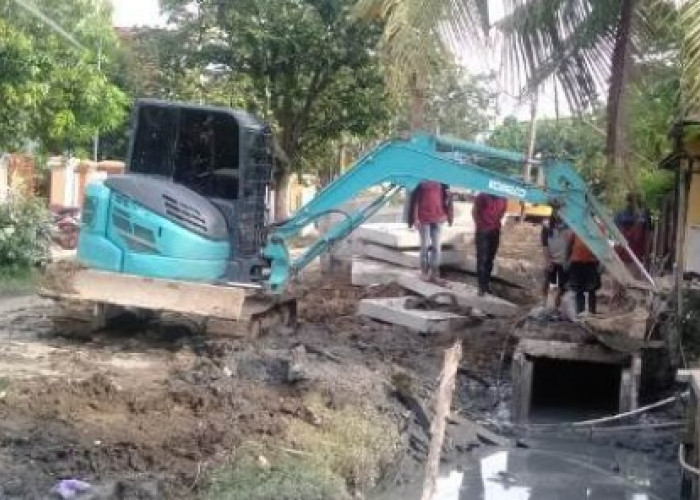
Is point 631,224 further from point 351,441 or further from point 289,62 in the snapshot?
point 351,441

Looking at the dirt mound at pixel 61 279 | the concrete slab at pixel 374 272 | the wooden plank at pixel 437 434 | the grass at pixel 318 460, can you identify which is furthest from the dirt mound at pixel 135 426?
the concrete slab at pixel 374 272

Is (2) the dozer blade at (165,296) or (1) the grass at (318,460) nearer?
(1) the grass at (318,460)

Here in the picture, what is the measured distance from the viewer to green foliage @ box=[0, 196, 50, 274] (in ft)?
56.5

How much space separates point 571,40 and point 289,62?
8.53 meters

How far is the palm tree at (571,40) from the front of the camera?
1140 cm

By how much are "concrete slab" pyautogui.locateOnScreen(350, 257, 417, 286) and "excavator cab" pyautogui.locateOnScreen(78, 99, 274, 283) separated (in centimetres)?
511

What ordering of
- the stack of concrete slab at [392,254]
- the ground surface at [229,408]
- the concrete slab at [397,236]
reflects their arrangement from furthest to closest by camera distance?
1. the concrete slab at [397,236]
2. the stack of concrete slab at [392,254]
3. the ground surface at [229,408]

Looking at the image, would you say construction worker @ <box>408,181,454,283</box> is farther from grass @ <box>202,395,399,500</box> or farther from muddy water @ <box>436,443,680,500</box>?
grass @ <box>202,395,399,500</box>

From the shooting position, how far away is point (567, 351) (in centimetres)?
1159

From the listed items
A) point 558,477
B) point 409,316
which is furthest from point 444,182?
point 558,477

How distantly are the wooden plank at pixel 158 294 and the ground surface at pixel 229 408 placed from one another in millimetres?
394

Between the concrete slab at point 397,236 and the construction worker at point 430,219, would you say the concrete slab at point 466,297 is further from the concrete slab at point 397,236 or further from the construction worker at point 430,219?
the concrete slab at point 397,236

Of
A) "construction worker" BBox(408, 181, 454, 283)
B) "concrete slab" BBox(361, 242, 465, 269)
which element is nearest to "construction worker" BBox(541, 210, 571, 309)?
"construction worker" BBox(408, 181, 454, 283)

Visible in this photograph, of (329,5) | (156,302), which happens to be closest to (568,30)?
(156,302)
